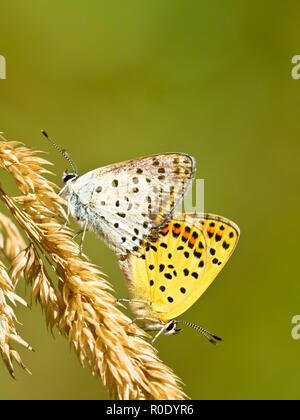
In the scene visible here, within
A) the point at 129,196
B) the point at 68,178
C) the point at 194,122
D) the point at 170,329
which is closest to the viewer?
the point at 68,178

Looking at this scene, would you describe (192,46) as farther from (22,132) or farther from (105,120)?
(22,132)

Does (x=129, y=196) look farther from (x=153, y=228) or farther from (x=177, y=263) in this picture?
(x=177, y=263)

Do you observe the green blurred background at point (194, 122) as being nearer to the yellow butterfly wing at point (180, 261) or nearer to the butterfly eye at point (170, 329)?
the butterfly eye at point (170, 329)

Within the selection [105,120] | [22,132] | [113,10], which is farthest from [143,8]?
[22,132]

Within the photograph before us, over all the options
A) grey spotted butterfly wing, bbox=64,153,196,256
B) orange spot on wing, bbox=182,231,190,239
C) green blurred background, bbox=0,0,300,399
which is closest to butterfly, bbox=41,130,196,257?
A: grey spotted butterfly wing, bbox=64,153,196,256

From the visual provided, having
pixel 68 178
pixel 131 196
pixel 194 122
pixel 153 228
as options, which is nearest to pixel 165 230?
pixel 153 228

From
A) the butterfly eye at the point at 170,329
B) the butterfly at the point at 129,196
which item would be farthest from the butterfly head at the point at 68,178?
the butterfly eye at the point at 170,329
